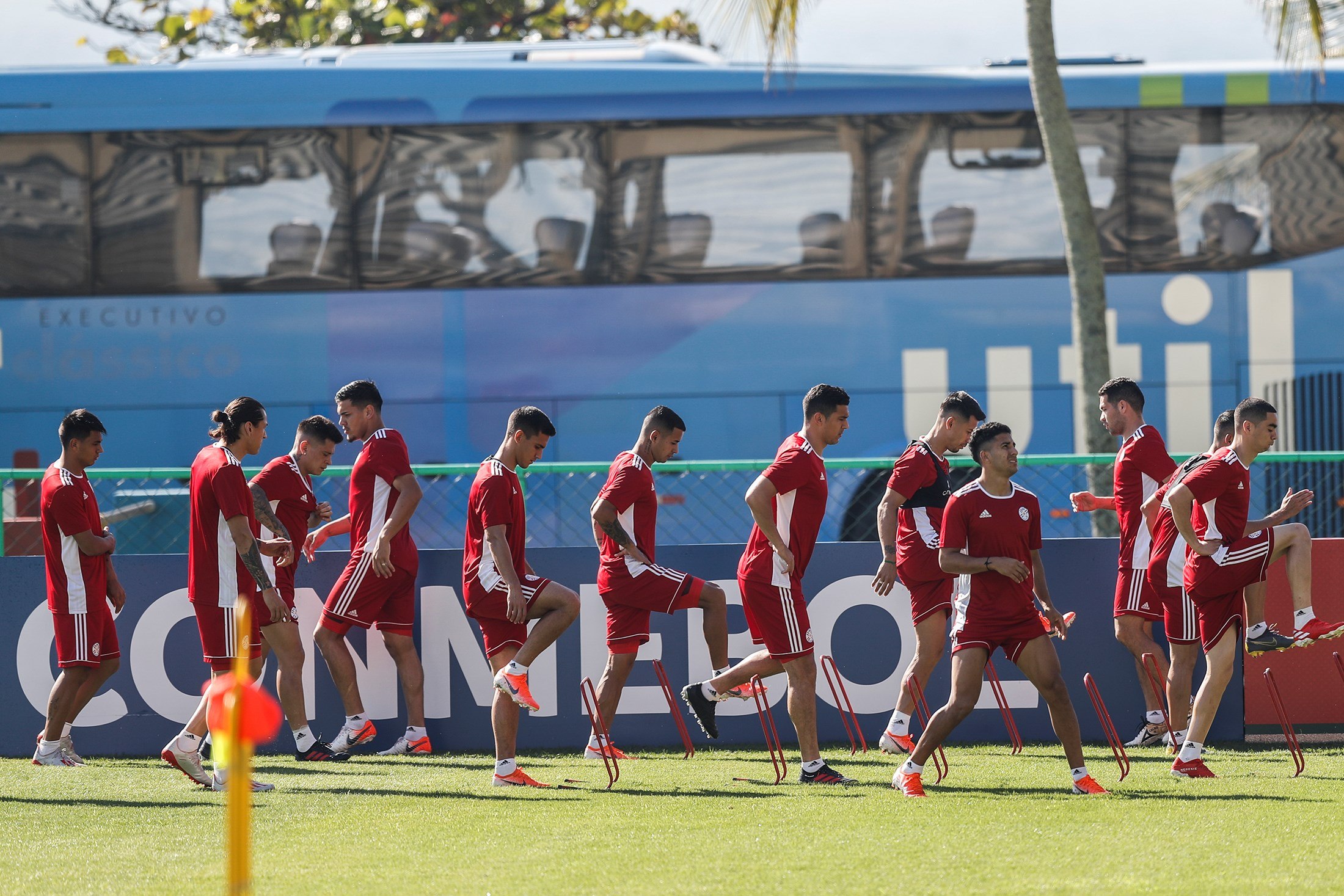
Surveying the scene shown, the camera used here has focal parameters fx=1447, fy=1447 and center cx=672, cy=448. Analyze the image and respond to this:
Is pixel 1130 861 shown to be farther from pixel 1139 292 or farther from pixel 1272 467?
pixel 1139 292

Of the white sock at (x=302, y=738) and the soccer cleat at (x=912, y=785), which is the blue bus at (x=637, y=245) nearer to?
the white sock at (x=302, y=738)

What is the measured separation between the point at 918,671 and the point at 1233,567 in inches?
68.0

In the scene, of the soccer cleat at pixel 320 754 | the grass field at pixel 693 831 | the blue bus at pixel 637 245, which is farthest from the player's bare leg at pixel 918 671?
the blue bus at pixel 637 245

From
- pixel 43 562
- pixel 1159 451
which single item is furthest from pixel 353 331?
pixel 1159 451

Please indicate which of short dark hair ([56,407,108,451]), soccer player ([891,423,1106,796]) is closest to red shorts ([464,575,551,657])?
soccer player ([891,423,1106,796])

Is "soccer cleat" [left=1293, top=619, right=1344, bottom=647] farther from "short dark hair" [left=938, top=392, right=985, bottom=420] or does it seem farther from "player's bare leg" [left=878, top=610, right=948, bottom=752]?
"short dark hair" [left=938, top=392, right=985, bottom=420]

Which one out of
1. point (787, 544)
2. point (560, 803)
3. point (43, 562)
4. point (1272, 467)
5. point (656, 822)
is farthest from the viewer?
point (1272, 467)

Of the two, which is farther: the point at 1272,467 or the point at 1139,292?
the point at 1139,292

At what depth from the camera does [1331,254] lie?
38.0 feet

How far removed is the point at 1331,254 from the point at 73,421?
9408 mm

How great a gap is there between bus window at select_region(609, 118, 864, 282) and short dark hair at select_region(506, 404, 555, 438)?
484cm

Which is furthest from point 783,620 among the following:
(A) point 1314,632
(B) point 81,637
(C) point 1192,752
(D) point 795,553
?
(B) point 81,637

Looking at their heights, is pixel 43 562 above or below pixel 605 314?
below

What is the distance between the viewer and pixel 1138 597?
318 inches
